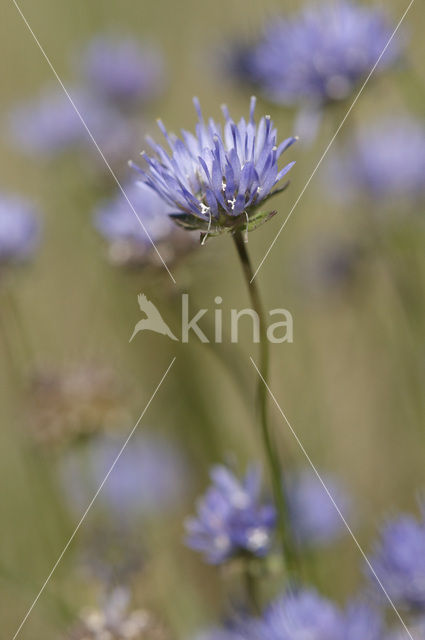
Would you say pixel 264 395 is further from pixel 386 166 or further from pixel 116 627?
pixel 386 166

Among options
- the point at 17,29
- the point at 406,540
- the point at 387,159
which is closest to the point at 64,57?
the point at 17,29

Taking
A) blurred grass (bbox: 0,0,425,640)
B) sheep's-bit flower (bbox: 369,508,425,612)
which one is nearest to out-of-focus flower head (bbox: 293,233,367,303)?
blurred grass (bbox: 0,0,425,640)

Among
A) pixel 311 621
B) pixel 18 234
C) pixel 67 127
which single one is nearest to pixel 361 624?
pixel 311 621

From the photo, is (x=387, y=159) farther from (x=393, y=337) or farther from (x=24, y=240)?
(x=24, y=240)

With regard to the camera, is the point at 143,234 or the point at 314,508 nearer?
the point at 143,234

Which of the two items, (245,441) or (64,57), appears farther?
(64,57)

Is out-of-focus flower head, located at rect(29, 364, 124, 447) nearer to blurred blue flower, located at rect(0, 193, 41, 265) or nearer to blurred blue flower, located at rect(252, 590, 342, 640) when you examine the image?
blurred blue flower, located at rect(0, 193, 41, 265)

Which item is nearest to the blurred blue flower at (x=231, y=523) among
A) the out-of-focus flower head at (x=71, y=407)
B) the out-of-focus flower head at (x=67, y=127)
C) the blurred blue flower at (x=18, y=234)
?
the out-of-focus flower head at (x=71, y=407)
